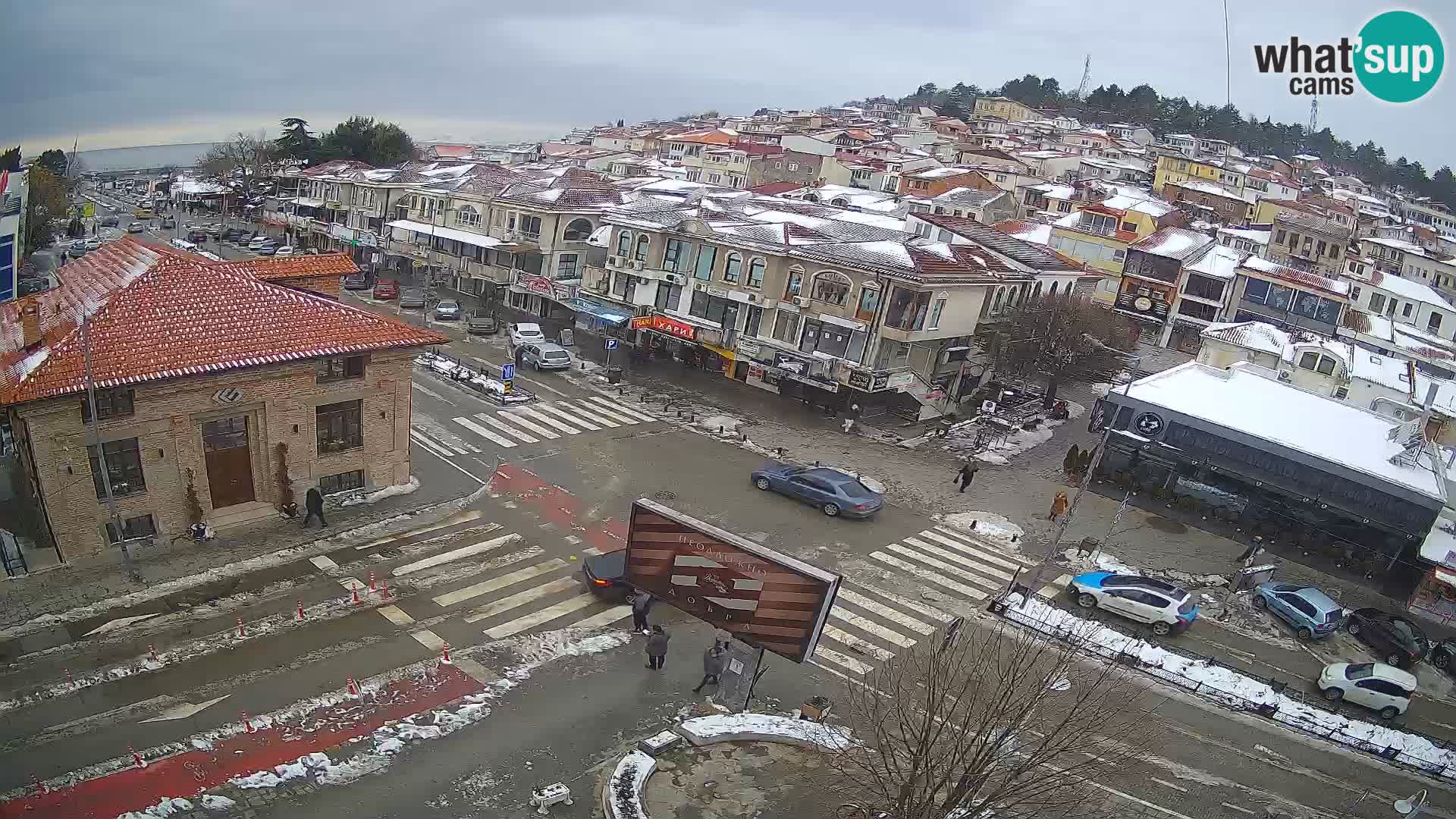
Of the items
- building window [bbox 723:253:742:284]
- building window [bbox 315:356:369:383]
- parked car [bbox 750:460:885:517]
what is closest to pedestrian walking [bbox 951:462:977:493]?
parked car [bbox 750:460:885:517]

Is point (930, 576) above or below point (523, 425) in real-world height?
below

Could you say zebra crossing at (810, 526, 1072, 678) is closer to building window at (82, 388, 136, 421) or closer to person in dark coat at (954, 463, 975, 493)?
person in dark coat at (954, 463, 975, 493)

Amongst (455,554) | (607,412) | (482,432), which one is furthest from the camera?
(607,412)

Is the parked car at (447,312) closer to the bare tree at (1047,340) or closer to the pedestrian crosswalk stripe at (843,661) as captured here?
the bare tree at (1047,340)

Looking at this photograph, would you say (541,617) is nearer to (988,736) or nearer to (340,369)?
(340,369)

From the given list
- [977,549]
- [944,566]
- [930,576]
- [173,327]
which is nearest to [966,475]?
[977,549]

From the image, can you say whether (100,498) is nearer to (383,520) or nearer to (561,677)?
(383,520)

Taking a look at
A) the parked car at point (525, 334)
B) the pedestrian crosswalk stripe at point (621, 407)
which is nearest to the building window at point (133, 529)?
the pedestrian crosswalk stripe at point (621, 407)
